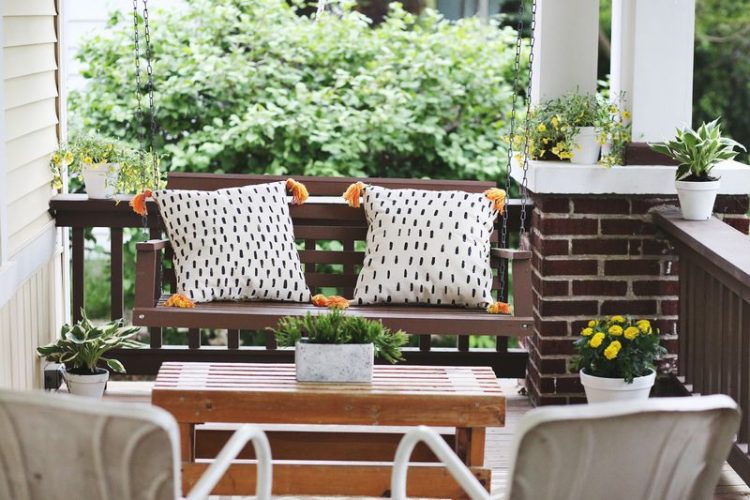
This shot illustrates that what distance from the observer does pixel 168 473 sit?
7.58 feet

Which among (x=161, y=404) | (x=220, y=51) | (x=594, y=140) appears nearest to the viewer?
(x=161, y=404)

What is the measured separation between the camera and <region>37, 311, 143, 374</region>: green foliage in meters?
4.51

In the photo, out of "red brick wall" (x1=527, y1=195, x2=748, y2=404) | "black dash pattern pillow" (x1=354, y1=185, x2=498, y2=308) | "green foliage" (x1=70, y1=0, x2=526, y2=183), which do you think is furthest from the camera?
"green foliage" (x1=70, y1=0, x2=526, y2=183)

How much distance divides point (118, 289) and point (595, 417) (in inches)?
122

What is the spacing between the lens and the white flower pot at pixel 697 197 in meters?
4.29

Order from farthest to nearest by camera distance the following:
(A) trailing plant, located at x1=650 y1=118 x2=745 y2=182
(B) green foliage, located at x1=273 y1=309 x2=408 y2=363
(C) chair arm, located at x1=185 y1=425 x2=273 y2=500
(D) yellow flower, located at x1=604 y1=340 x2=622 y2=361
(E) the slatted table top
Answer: (A) trailing plant, located at x1=650 y1=118 x2=745 y2=182 < (D) yellow flower, located at x1=604 y1=340 x2=622 y2=361 < (B) green foliage, located at x1=273 y1=309 x2=408 y2=363 < (E) the slatted table top < (C) chair arm, located at x1=185 y1=425 x2=273 y2=500

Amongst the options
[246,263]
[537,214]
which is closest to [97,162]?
[246,263]

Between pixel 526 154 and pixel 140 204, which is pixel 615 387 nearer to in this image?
pixel 526 154

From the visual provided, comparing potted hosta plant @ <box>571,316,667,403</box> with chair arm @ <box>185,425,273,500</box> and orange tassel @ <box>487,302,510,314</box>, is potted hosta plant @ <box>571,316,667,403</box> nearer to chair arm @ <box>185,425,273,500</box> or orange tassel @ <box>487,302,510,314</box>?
orange tassel @ <box>487,302,510,314</box>

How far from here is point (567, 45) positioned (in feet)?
16.0

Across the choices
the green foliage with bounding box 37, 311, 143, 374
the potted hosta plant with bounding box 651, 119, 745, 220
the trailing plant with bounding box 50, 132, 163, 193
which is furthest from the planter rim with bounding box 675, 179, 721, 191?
the green foliage with bounding box 37, 311, 143, 374

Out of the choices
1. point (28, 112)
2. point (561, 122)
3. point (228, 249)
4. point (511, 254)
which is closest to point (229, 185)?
point (228, 249)

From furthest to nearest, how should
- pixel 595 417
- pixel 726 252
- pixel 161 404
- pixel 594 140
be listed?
pixel 594 140
pixel 726 252
pixel 161 404
pixel 595 417

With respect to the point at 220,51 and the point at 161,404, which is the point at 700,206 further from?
A: the point at 220,51
